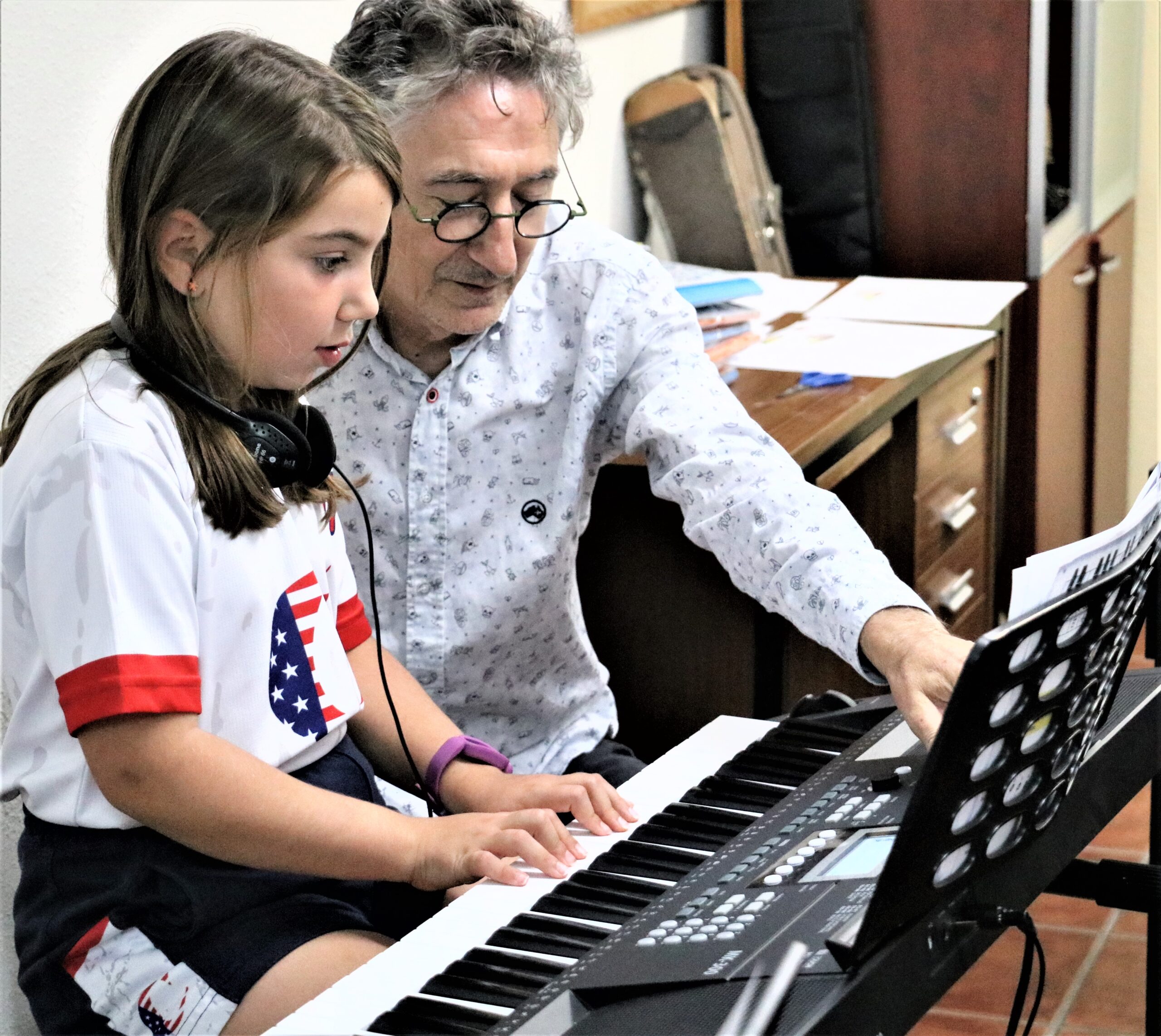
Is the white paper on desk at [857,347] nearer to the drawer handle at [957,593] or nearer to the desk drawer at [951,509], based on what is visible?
the desk drawer at [951,509]

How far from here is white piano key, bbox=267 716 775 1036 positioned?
3.03ft

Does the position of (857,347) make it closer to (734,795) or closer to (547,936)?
(734,795)

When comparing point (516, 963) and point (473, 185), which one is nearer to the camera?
point (516, 963)

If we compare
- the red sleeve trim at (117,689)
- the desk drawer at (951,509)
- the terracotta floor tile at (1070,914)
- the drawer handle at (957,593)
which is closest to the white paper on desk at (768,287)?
the desk drawer at (951,509)

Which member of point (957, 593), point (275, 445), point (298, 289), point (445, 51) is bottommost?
point (957, 593)

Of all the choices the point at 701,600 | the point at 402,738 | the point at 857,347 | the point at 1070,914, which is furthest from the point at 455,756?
the point at 1070,914

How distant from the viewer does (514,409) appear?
1661 millimetres

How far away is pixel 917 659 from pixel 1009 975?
1184 millimetres

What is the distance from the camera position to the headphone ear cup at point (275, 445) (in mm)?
1170

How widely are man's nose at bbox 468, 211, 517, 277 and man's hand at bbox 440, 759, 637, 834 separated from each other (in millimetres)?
475

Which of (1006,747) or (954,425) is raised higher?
(1006,747)

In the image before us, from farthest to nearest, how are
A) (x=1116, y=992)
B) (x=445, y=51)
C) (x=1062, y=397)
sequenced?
(x=1062, y=397)
(x=1116, y=992)
(x=445, y=51)

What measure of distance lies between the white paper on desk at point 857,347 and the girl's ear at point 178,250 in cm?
131

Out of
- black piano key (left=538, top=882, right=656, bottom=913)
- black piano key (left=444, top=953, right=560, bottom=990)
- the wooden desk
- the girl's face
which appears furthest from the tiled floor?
the girl's face
